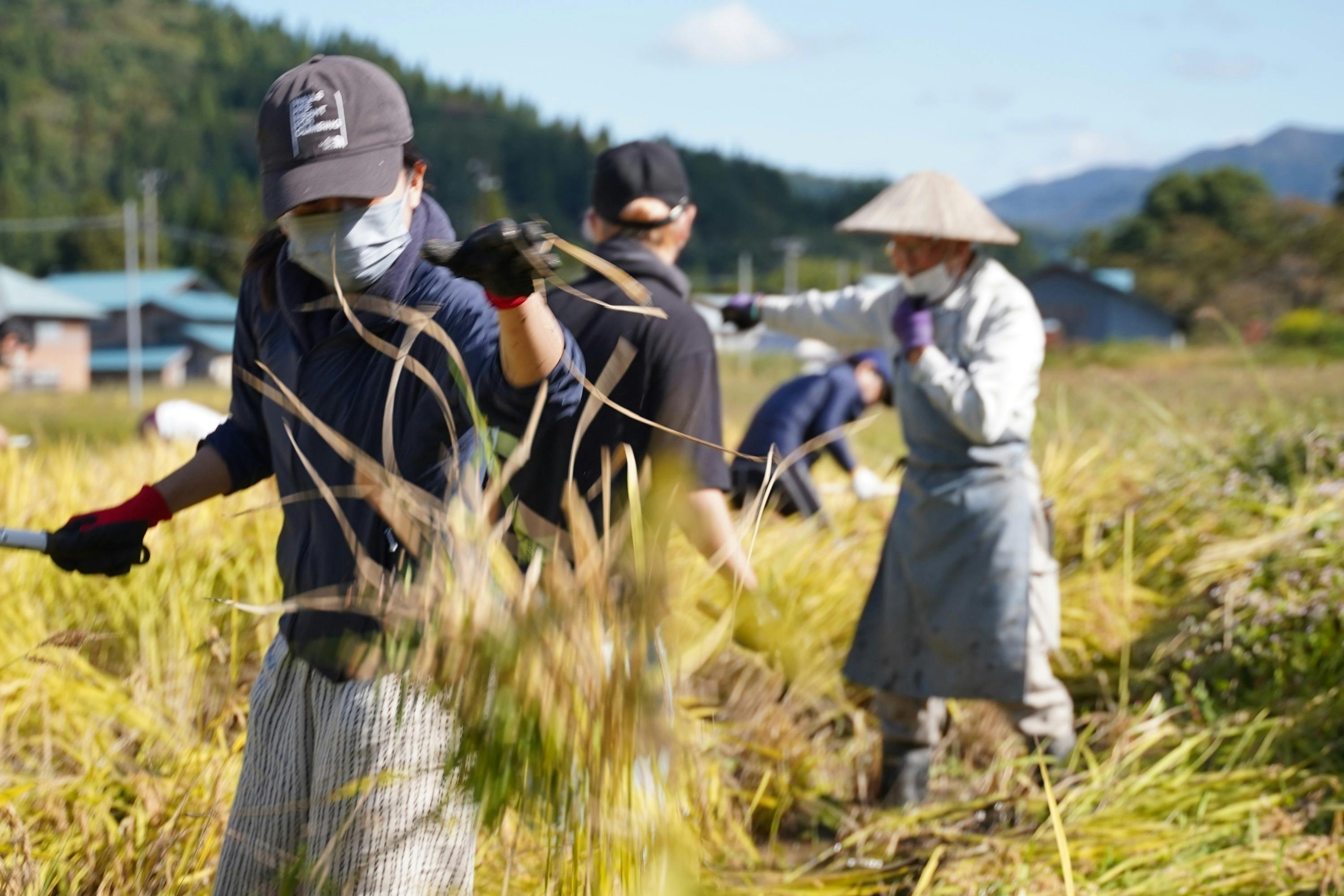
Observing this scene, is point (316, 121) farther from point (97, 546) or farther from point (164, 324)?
point (164, 324)

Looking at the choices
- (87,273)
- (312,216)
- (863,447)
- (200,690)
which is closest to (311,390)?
(312,216)

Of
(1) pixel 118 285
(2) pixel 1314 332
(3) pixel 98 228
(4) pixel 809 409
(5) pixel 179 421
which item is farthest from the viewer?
(3) pixel 98 228

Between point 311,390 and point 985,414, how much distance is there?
1942 mm

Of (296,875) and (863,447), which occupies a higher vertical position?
(296,875)

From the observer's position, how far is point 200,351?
69.5 m

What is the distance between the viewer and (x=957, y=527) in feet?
11.8

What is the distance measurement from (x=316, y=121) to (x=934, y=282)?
86.2 inches

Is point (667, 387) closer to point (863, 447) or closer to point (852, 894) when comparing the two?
point (852, 894)

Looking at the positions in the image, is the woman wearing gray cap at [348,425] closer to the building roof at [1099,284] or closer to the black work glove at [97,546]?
the black work glove at [97,546]

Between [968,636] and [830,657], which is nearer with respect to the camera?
[968,636]

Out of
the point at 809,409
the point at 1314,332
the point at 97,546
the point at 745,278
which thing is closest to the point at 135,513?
the point at 97,546

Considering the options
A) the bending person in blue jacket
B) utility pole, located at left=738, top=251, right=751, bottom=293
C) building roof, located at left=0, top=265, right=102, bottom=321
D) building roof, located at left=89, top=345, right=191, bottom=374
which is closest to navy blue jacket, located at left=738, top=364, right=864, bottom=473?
the bending person in blue jacket

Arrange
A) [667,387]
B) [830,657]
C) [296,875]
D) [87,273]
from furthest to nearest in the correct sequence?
[87,273] < [830,657] < [667,387] < [296,875]

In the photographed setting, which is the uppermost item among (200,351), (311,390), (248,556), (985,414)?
(311,390)
